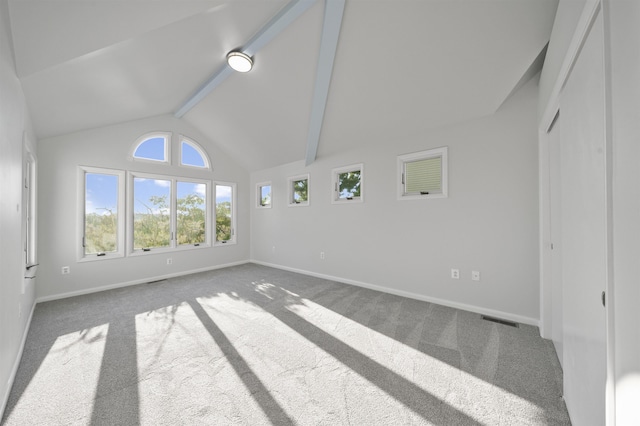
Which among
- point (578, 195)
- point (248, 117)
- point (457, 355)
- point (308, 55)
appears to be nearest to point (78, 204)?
point (248, 117)

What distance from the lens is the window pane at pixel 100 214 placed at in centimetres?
415

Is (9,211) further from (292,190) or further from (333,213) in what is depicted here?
(292,190)

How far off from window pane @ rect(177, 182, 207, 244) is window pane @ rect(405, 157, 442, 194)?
4.53 m

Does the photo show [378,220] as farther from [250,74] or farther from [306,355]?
[250,74]

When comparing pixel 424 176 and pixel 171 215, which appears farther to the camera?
pixel 171 215

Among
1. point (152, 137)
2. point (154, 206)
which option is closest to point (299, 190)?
point (154, 206)

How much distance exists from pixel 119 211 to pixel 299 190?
136 inches

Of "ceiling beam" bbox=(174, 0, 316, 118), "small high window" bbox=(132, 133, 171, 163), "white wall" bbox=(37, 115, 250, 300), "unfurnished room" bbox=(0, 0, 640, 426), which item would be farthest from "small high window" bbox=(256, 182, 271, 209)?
"ceiling beam" bbox=(174, 0, 316, 118)

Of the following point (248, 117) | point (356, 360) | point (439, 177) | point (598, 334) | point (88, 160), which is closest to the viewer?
point (598, 334)

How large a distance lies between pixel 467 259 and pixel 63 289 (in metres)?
6.06

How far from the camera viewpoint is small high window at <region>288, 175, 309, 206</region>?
5.34 meters

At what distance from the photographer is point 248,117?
4.48 m

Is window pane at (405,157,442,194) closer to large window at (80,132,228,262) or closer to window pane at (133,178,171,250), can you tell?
large window at (80,132,228,262)

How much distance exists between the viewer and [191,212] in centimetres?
547
